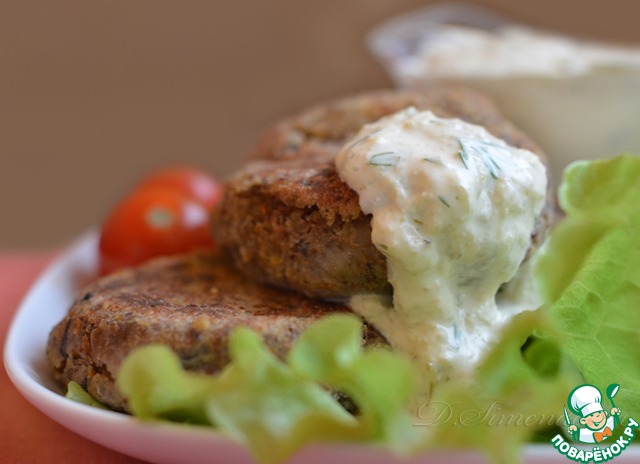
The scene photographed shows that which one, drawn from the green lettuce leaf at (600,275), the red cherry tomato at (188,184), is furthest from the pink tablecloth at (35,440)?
the red cherry tomato at (188,184)

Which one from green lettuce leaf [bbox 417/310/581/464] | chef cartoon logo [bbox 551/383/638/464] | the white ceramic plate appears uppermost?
the white ceramic plate

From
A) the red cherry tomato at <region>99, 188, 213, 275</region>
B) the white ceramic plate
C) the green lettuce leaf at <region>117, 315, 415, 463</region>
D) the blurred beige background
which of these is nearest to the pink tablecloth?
the white ceramic plate

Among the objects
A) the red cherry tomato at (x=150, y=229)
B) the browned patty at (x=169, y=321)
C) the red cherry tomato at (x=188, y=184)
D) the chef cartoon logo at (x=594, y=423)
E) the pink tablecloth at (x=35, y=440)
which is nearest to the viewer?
the chef cartoon logo at (x=594, y=423)

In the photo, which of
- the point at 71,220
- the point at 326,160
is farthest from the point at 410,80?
the point at 71,220

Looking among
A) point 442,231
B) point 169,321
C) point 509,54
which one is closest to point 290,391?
point 169,321

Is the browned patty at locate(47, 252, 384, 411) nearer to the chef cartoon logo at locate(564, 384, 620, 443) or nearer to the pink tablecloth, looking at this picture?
the pink tablecloth

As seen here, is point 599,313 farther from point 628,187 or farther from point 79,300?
point 79,300

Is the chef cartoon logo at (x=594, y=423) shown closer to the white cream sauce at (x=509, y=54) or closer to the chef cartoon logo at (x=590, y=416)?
the chef cartoon logo at (x=590, y=416)
